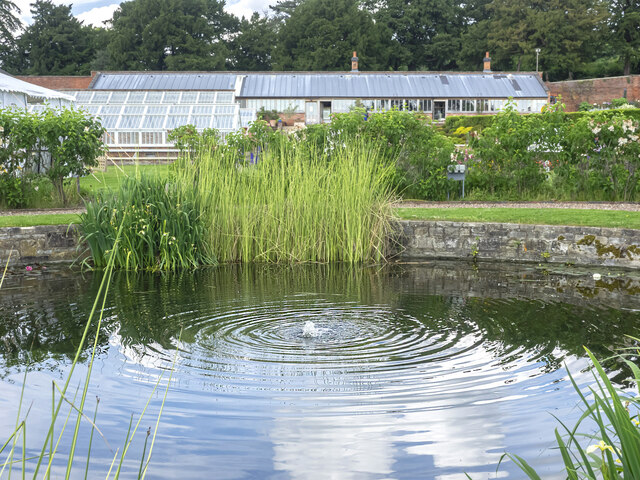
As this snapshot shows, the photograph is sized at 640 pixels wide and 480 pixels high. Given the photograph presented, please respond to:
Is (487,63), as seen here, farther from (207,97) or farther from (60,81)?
(60,81)

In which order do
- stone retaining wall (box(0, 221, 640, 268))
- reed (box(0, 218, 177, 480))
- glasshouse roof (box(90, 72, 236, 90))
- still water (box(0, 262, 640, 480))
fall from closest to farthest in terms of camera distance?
reed (box(0, 218, 177, 480))
still water (box(0, 262, 640, 480))
stone retaining wall (box(0, 221, 640, 268))
glasshouse roof (box(90, 72, 236, 90))

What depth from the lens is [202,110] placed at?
77.2ft

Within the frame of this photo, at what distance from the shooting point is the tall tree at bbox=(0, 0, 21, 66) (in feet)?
153

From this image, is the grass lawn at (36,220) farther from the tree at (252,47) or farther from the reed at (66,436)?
the tree at (252,47)

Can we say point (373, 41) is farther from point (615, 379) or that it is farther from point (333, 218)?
point (615, 379)

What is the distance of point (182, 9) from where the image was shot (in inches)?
1864

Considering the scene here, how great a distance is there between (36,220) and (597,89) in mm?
34418

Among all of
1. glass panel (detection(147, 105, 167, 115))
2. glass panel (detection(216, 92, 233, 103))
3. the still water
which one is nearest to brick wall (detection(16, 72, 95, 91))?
glass panel (detection(216, 92, 233, 103))

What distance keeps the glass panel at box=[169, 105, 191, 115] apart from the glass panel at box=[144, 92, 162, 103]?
312cm

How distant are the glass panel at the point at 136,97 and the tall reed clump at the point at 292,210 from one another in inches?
792

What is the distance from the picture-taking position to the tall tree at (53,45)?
148 ft

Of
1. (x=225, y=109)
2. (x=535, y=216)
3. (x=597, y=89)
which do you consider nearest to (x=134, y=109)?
(x=225, y=109)

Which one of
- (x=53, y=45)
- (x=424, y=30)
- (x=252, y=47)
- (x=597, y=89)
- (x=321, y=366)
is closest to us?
(x=321, y=366)

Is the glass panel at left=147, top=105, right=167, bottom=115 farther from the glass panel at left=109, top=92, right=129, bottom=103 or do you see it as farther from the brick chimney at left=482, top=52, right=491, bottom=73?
the brick chimney at left=482, top=52, right=491, bottom=73
